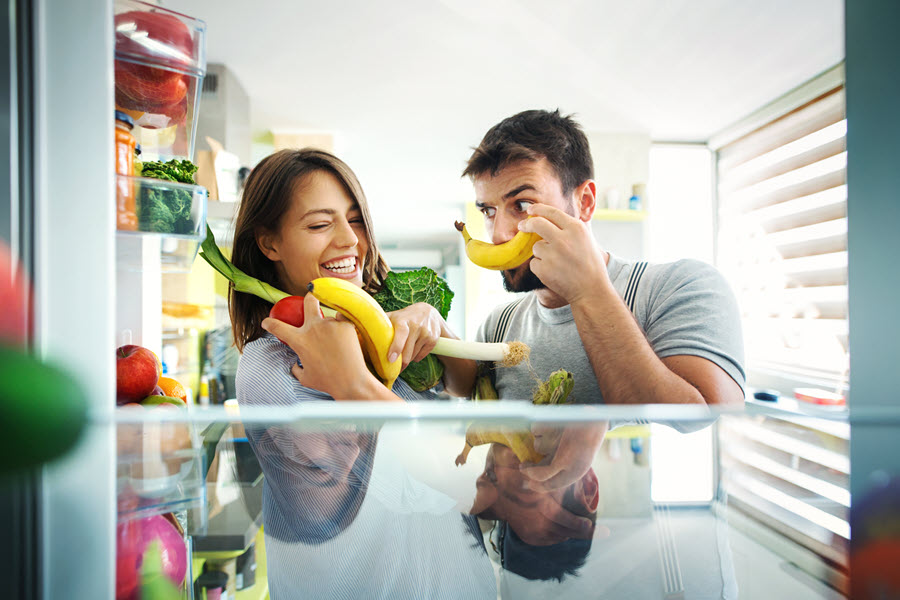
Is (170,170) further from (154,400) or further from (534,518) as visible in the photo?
(534,518)

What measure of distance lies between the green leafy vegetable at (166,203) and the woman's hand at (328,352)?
0.43ft

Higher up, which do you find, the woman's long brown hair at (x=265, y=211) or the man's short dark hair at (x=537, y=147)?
the man's short dark hair at (x=537, y=147)

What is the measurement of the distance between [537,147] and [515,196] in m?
0.08

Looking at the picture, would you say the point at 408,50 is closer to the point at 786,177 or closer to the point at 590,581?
the point at 590,581

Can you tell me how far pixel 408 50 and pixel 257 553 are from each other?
4.82 ft

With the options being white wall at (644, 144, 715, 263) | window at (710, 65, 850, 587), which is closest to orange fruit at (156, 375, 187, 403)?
window at (710, 65, 850, 587)

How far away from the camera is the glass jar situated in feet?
1.44

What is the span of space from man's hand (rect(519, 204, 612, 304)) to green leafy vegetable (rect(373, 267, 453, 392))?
0.44 feet

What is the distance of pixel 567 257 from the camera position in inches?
24.3

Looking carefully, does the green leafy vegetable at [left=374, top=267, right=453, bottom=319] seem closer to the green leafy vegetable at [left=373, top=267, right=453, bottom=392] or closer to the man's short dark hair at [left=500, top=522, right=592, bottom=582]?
the green leafy vegetable at [left=373, top=267, right=453, bottom=392]

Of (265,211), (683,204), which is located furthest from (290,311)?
(683,204)

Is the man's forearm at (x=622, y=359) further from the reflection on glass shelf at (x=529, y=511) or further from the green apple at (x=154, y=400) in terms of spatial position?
the green apple at (x=154, y=400)

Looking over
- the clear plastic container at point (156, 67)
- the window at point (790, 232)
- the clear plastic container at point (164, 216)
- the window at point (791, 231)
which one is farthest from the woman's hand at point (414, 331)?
the window at point (791, 231)

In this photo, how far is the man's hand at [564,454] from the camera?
0.21 meters
